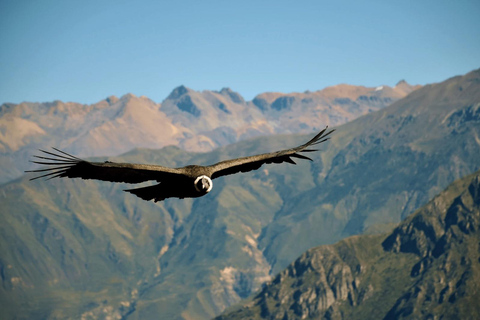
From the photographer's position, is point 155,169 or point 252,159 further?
point 252,159

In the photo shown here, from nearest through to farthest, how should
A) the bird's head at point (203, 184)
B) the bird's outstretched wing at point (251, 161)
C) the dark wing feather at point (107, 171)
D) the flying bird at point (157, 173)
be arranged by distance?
the dark wing feather at point (107, 171) → the flying bird at point (157, 173) → the bird's head at point (203, 184) → the bird's outstretched wing at point (251, 161)

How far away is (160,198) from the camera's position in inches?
→ 1886

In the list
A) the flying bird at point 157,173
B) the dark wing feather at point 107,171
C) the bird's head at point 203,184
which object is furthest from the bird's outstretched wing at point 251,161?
the dark wing feather at point 107,171

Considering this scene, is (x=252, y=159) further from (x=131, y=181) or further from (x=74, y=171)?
(x=74, y=171)

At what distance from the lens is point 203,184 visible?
4366 centimetres

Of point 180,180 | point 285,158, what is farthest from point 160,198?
point 285,158

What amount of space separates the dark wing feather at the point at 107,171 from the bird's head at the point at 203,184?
4.99ft

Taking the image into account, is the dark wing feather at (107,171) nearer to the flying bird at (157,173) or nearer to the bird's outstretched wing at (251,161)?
the flying bird at (157,173)

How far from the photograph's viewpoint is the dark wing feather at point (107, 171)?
138 feet

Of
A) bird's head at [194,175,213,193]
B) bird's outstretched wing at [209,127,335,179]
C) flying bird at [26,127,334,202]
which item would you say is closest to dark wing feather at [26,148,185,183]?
flying bird at [26,127,334,202]

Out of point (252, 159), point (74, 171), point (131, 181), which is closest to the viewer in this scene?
point (74, 171)

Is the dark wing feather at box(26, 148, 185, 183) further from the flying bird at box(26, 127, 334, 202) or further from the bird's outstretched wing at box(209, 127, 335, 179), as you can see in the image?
the bird's outstretched wing at box(209, 127, 335, 179)

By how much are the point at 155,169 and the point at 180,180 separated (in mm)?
2223

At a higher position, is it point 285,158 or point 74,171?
point 74,171
